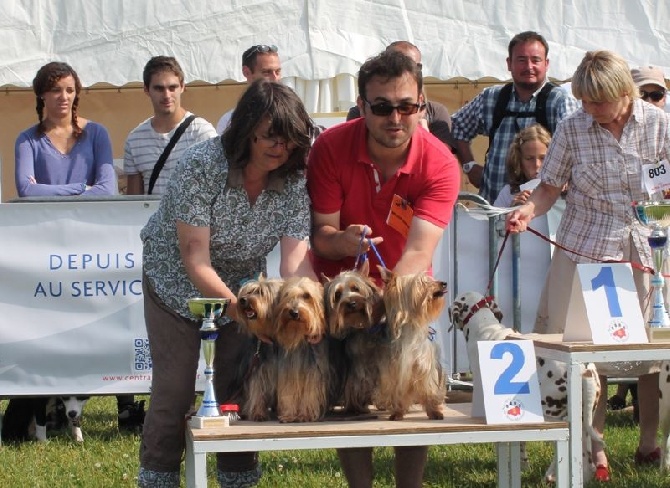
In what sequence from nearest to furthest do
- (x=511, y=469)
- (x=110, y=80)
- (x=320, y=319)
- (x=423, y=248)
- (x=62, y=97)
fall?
(x=320, y=319), (x=423, y=248), (x=511, y=469), (x=62, y=97), (x=110, y=80)

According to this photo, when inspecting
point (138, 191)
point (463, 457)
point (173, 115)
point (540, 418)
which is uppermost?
point (173, 115)

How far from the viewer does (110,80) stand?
387 inches

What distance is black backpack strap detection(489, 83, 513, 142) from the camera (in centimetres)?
711

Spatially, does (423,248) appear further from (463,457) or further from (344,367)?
(463,457)

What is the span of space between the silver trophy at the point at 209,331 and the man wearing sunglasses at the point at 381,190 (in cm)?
54

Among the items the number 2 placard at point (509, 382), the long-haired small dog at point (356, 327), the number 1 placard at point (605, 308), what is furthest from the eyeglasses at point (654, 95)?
the long-haired small dog at point (356, 327)

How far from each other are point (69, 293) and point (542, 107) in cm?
294

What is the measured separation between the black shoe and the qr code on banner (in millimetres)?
281

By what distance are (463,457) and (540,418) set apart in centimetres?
226

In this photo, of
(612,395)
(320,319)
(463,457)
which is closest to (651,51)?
(612,395)

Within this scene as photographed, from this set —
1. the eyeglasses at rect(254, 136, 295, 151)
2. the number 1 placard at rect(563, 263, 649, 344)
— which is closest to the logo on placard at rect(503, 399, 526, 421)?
the number 1 placard at rect(563, 263, 649, 344)

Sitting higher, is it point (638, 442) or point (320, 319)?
point (320, 319)

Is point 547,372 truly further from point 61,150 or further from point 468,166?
point 61,150

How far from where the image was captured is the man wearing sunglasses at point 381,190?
396 cm
